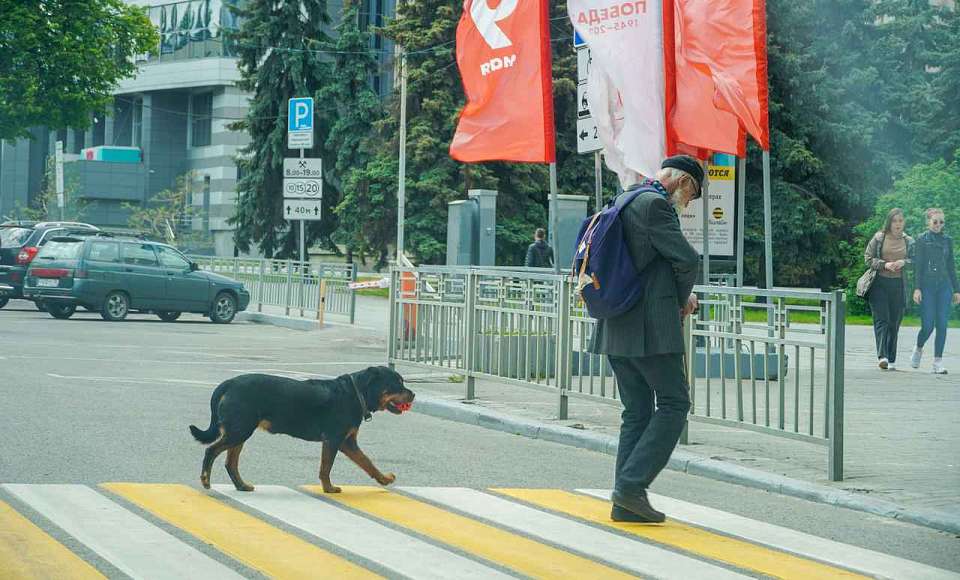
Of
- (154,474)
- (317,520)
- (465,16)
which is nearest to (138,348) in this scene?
(465,16)

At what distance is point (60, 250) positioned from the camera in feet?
87.7

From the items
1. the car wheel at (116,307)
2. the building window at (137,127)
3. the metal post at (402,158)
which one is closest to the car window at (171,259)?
the car wheel at (116,307)

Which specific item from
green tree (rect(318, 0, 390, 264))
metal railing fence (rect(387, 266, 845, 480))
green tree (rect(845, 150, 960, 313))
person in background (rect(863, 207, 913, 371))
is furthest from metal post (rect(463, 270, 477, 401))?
green tree (rect(318, 0, 390, 264))

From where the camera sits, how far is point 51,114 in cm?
4653

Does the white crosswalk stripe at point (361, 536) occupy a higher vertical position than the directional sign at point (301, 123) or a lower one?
lower

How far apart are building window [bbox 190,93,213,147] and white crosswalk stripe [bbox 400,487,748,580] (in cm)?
8543

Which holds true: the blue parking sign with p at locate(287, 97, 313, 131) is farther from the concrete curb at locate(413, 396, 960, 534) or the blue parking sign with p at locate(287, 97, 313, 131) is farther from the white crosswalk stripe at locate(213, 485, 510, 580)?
the white crosswalk stripe at locate(213, 485, 510, 580)

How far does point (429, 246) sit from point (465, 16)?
29.6m

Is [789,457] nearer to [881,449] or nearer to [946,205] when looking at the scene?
[881,449]

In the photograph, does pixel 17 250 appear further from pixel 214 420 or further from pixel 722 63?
pixel 214 420

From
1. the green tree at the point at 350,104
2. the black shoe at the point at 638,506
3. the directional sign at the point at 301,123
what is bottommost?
the black shoe at the point at 638,506

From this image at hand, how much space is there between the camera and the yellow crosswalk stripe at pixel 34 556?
552 cm

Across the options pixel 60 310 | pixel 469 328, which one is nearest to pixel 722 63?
pixel 469 328

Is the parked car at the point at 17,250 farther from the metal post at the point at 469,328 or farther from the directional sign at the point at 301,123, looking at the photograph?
the metal post at the point at 469,328
